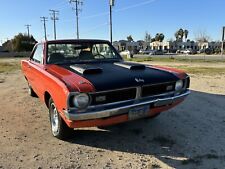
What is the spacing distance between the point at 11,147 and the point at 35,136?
534 millimetres

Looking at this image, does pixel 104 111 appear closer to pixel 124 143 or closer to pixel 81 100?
pixel 81 100

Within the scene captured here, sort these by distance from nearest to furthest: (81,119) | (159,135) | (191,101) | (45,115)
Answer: (81,119), (159,135), (45,115), (191,101)

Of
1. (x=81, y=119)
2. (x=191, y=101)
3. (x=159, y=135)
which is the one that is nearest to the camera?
(x=81, y=119)

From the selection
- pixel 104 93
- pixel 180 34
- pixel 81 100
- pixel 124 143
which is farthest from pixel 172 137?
pixel 180 34

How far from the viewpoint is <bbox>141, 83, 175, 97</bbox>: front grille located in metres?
4.05

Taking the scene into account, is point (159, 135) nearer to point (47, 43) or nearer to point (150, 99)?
point (150, 99)

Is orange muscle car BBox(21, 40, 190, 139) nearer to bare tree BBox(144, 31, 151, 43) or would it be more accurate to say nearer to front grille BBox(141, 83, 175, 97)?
front grille BBox(141, 83, 175, 97)

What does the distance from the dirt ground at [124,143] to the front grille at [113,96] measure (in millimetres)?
811

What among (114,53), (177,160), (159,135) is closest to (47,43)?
(114,53)

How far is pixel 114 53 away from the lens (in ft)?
20.1

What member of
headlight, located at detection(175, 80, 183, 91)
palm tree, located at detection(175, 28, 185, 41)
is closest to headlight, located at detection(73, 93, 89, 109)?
headlight, located at detection(175, 80, 183, 91)

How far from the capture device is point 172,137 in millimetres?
4531

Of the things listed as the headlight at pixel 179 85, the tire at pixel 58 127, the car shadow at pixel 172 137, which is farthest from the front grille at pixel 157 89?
the tire at pixel 58 127

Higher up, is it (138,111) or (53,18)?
(53,18)
